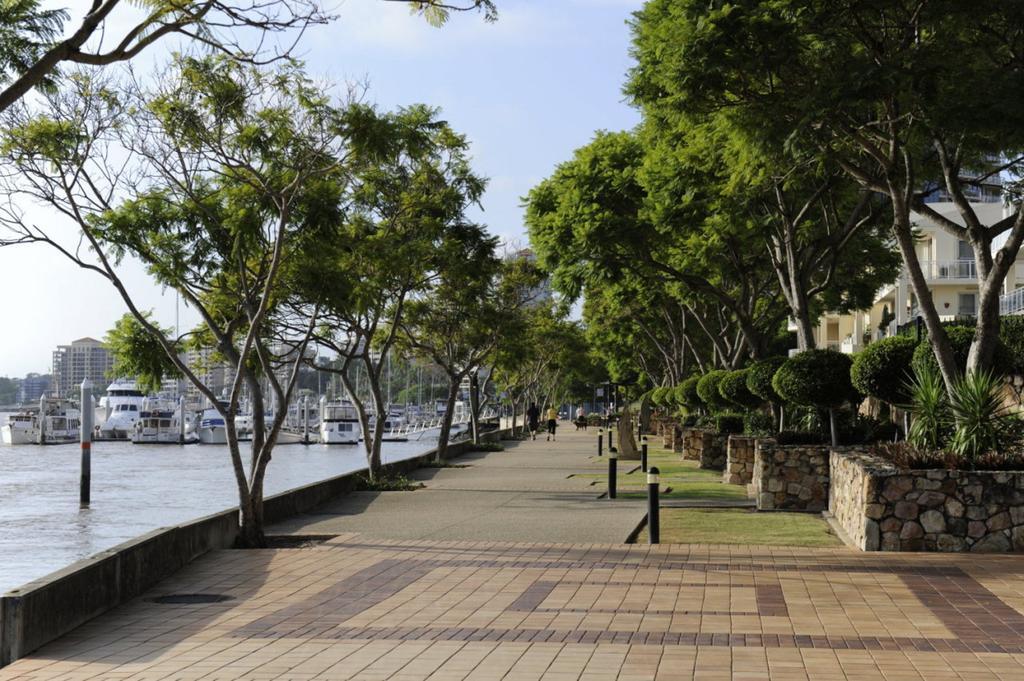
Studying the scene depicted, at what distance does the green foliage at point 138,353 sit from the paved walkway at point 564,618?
5.37 meters

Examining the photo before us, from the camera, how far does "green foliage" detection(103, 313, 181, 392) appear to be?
19.1m

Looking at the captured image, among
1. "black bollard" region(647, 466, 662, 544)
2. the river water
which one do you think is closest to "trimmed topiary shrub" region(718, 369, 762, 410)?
"black bollard" region(647, 466, 662, 544)

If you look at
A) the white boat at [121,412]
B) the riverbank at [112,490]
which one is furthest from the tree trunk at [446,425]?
the white boat at [121,412]

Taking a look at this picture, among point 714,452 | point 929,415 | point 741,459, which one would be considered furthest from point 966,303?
point 929,415

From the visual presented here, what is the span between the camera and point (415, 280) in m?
29.4

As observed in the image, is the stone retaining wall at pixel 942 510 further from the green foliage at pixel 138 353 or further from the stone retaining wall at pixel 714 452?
the stone retaining wall at pixel 714 452

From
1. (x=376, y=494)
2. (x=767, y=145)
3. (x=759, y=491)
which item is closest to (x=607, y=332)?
(x=376, y=494)

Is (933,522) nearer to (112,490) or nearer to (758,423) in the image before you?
(758,423)

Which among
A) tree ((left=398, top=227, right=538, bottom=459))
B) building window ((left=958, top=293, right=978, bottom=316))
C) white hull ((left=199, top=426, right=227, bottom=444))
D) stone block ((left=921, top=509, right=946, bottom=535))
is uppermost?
building window ((left=958, top=293, right=978, bottom=316))

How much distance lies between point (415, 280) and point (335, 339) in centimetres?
296

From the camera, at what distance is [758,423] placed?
29.9 m

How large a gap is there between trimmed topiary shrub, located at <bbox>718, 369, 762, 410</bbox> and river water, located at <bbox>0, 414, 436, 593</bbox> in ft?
41.3

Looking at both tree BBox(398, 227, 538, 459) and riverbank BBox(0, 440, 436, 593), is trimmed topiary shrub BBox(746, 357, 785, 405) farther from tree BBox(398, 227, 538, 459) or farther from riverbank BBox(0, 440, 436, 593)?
riverbank BBox(0, 440, 436, 593)

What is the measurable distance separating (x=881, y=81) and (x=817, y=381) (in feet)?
21.1
